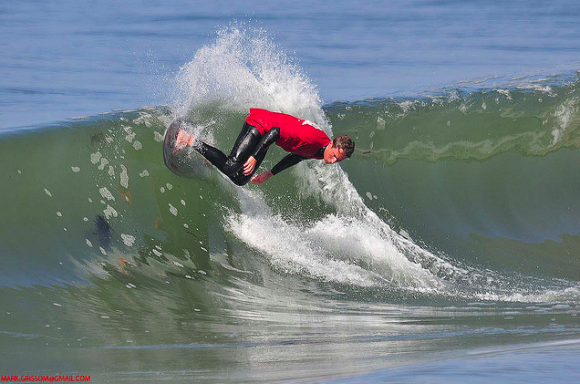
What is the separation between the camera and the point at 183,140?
883 centimetres

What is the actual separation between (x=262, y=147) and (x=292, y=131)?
0.34 meters

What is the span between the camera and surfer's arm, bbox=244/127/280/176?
7.96 meters

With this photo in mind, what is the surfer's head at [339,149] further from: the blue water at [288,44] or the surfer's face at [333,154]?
the blue water at [288,44]

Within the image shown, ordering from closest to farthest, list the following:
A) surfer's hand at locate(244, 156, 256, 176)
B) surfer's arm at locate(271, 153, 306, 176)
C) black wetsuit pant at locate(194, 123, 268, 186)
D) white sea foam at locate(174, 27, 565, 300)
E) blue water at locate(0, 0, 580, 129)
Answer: surfer's hand at locate(244, 156, 256, 176) → black wetsuit pant at locate(194, 123, 268, 186) → surfer's arm at locate(271, 153, 306, 176) → white sea foam at locate(174, 27, 565, 300) → blue water at locate(0, 0, 580, 129)

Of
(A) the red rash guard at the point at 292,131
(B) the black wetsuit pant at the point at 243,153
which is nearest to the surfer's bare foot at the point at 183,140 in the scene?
(B) the black wetsuit pant at the point at 243,153

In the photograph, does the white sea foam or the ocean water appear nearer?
the ocean water

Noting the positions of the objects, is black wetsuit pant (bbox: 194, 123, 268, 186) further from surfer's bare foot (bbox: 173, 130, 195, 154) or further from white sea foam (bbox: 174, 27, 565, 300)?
white sea foam (bbox: 174, 27, 565, 300)

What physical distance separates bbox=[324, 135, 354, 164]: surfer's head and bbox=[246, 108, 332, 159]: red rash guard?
210 mm

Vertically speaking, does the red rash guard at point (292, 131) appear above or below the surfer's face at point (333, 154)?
above

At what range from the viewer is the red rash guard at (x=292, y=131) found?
319 inches

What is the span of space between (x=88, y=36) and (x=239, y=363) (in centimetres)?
1985

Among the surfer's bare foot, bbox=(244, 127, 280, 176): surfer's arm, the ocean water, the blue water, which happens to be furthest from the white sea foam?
bbox=(244, 127, 280, 176): surfer's arm

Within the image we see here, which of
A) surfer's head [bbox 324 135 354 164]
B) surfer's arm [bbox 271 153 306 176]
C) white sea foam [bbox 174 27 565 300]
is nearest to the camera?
surfer's head [bbox 324 135 354 164]

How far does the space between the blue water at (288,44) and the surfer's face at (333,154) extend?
282cm
